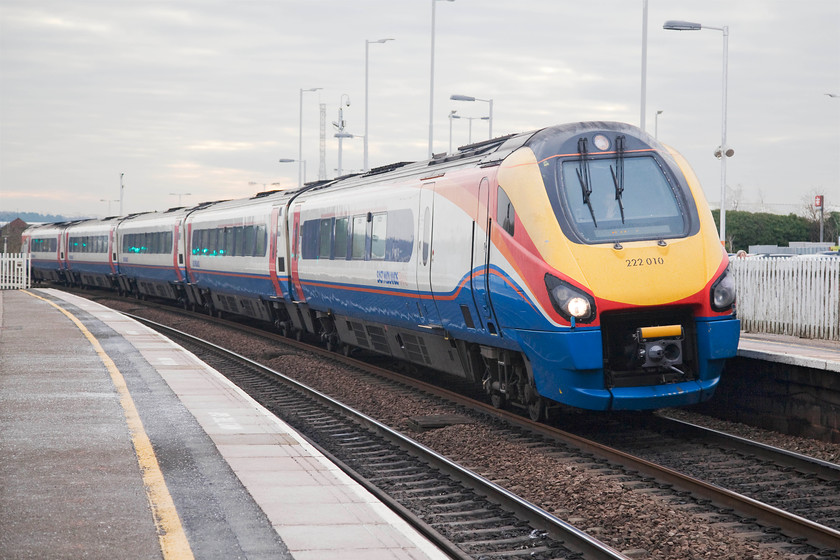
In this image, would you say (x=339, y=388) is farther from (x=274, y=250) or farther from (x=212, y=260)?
(x=212, y=260)

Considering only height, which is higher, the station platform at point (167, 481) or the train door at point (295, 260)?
the train door at point (295, 260)

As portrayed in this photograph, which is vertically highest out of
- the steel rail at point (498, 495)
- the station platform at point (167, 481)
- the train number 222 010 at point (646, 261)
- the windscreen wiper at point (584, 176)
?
the windscreen wiper at point (584, 176)

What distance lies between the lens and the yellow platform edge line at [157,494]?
19.4 feet

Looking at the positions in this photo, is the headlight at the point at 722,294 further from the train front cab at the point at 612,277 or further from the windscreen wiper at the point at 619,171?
the windscreen wiper at the point at 619,171

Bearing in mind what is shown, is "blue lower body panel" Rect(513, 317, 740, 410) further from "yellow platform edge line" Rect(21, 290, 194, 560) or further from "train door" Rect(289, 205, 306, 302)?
"train door" Rect(289, 205, 306, 302)

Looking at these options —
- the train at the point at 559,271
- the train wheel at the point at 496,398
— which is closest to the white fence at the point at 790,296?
the train at the point at 559,271

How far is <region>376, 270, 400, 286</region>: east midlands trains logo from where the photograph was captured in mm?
14675

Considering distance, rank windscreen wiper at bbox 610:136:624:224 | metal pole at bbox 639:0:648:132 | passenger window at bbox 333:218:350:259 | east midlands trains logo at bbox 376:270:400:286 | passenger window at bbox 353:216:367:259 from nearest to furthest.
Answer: windscreen wiper at bbox 610:136:624:224 → east midlands trains logo at bbox 376:270:400:286 → passenger window at bbox 353:216:367:259 → passenger window at bbox 333:218:350:259 → metal pole at bbox 639:0:648:132

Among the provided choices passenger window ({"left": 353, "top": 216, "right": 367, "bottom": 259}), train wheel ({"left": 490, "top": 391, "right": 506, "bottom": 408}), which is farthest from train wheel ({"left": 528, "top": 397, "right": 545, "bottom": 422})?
passenger window ({"left": 353, "top": 216, "right": 367, "bottom": 259})

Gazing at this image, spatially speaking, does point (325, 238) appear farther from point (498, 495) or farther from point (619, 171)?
point (498, 495)

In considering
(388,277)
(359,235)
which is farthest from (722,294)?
(359,235)

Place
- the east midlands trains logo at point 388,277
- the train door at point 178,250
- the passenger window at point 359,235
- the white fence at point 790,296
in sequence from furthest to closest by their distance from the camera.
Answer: the train door at point 178,250 < the white fence at point 790,296 < the passenger window at point 359,235 < the east midlands trains logo at point 388,277

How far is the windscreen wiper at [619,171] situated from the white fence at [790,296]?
29.6ft

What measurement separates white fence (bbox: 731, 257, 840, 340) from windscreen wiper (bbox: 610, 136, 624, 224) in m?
9.03
